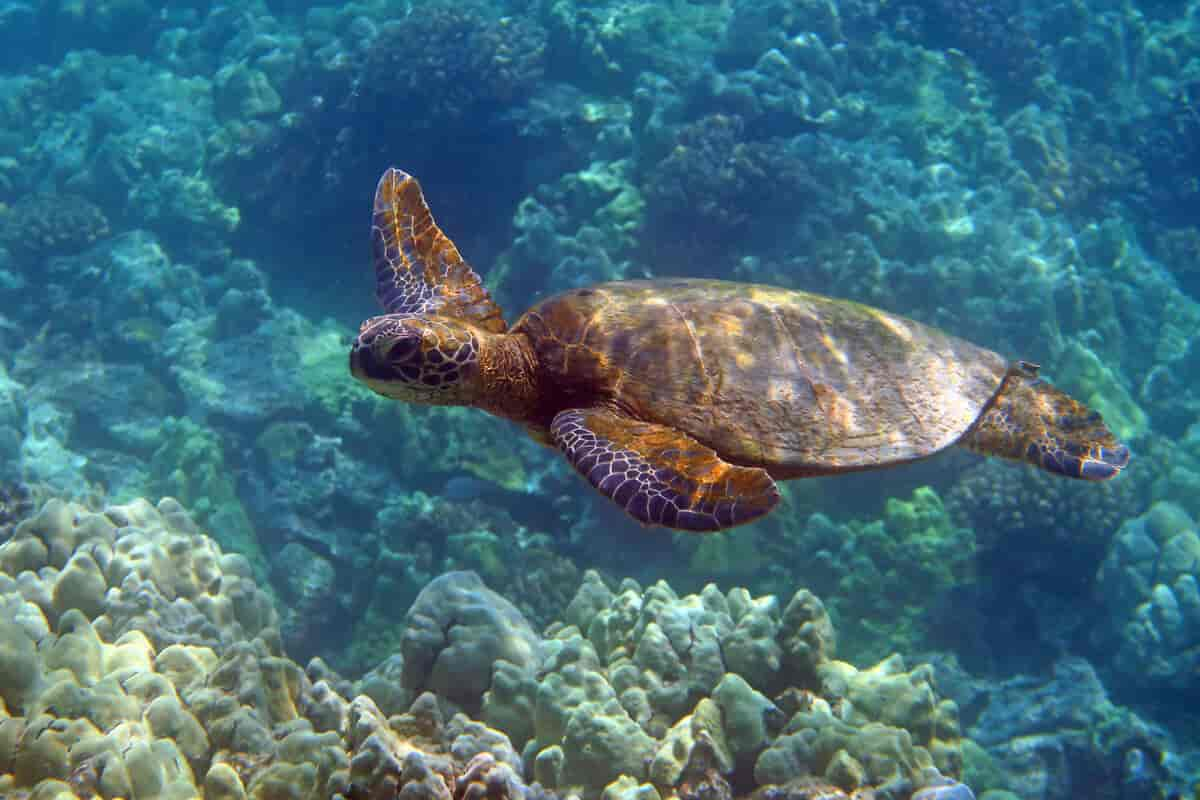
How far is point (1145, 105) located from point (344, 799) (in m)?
17.0

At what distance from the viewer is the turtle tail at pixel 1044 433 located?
13.0 ft

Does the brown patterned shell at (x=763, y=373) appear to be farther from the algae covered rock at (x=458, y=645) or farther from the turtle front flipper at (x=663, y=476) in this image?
the algae covered rock at (x=458, y=645)

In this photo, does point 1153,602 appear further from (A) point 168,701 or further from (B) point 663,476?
(A) point 168,701

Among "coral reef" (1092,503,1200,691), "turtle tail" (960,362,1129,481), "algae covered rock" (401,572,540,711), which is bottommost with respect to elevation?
"coral reef" (1092,503,1200,691)

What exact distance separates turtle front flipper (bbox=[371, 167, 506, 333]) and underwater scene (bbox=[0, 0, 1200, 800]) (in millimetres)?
35

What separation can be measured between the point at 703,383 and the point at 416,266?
197 cm

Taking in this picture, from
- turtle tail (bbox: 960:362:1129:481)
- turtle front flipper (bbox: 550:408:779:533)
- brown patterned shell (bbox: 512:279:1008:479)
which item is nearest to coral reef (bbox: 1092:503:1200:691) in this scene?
turtle tail (bbox: 960:362:1129:481)

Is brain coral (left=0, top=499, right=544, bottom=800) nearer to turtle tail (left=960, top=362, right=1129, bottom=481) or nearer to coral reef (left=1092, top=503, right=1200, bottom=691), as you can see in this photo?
turtle tail (left=960, top=362, right=1129, bottom=481)

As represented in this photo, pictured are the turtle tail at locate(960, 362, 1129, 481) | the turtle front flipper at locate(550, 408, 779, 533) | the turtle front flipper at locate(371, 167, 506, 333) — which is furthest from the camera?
the turtle front flipper at locate(371, 167, 506, 333)

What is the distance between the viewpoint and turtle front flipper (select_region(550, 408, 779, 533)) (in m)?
2.68

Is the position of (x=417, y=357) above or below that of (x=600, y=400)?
above

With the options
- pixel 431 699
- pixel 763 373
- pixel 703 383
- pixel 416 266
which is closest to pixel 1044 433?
pixel 763 373

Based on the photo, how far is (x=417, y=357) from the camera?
3262mm

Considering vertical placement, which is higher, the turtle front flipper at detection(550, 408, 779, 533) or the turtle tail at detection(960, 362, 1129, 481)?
the turtle front flipper at detection(550, 408, 779, 533)
